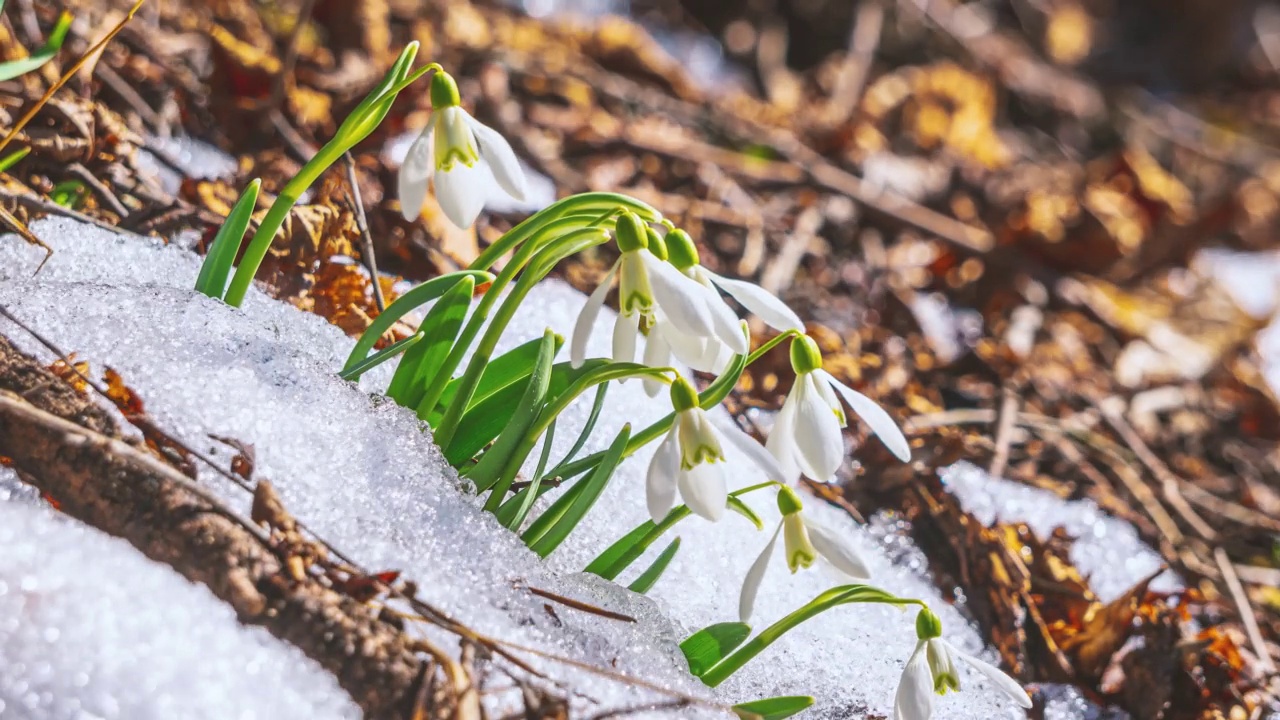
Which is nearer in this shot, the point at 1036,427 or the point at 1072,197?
the point at 1036,427

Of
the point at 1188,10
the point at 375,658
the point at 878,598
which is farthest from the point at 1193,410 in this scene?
the point at 1188,10

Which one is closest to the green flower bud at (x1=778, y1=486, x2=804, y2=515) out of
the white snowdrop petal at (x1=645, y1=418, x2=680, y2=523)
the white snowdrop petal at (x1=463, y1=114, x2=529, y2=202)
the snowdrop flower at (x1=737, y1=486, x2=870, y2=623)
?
the snowdrop flower at (x1=737, y1=486, x2=870, y2=623)

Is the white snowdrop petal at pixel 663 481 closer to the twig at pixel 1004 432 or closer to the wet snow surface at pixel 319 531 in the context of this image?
the wet snow surface at pixel 319 531

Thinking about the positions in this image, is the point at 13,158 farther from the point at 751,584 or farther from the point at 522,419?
the point at 751,584

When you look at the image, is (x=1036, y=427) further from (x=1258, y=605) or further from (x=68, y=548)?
(x=68, y=548)

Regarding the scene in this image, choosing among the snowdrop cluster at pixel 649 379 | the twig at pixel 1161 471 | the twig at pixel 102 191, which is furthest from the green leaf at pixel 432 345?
the twig at pixel 1161 471

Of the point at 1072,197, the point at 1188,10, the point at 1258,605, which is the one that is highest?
the point at 1188,10

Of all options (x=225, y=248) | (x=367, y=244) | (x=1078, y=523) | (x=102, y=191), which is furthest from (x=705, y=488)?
(x=1078, y=523)

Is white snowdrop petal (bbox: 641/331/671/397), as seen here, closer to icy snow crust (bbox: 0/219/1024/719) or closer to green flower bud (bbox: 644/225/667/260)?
green flower bud (bbox: 644/225/667/260)

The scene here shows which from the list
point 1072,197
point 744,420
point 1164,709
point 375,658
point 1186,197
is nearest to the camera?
point 375,658
